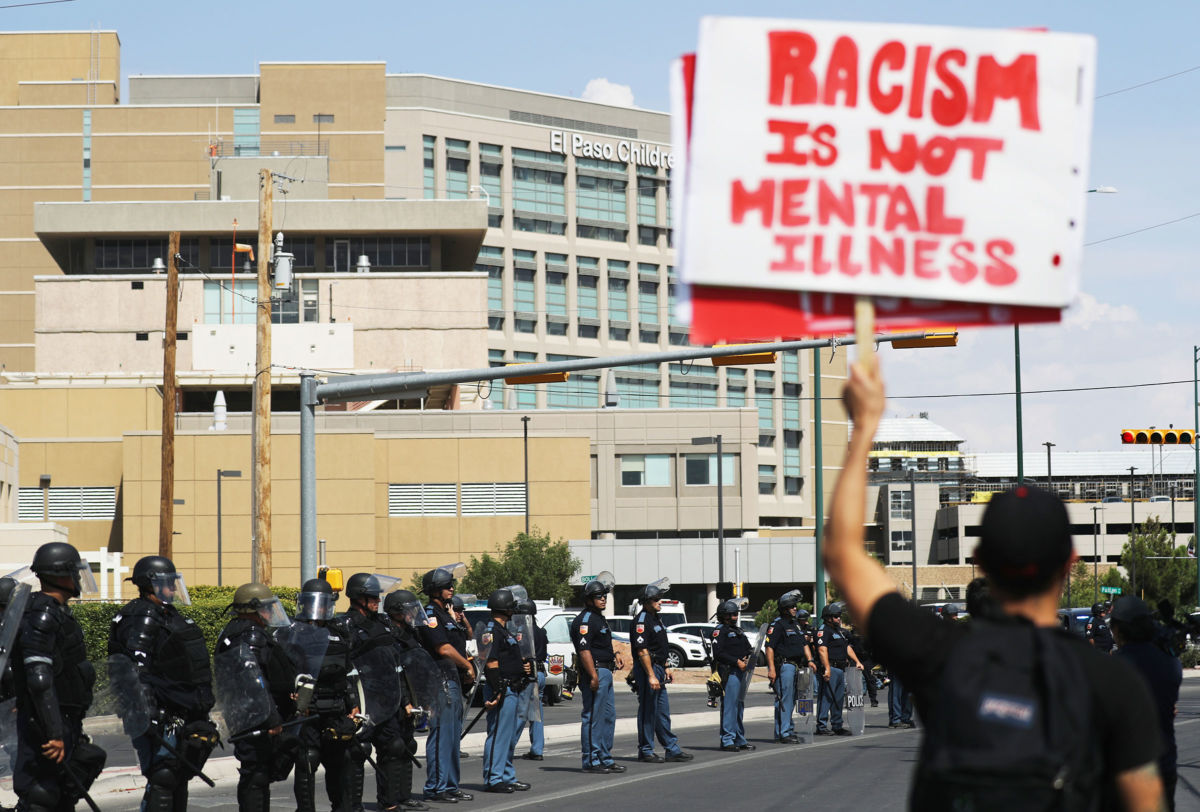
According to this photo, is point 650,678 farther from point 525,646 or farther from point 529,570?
point 529,570

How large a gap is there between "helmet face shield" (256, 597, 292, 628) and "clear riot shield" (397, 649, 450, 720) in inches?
62.9

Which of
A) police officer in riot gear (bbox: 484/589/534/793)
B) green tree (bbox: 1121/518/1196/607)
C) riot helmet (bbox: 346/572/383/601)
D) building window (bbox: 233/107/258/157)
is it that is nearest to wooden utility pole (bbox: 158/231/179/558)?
police officer in riot gear (bbox: 484/589/534/793)

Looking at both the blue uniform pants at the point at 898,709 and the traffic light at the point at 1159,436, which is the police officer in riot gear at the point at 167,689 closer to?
the blue uniform pants at the point at 898,709

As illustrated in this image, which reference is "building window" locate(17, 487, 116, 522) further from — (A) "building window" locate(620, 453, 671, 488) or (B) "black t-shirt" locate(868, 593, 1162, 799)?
(B) "black t-shirt" locate(868, 593, 1162, 799)

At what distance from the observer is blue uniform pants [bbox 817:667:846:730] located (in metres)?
21.1

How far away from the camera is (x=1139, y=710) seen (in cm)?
328

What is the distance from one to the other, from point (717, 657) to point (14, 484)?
137 ft

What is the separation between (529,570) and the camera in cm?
6519

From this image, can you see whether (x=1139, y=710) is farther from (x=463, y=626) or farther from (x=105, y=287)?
(x=105, y=287)

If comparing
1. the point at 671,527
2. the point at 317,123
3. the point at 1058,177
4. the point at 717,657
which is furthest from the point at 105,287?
the point at 1058,177

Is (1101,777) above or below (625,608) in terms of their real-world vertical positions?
above

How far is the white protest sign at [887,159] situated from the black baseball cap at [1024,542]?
0.64 metres

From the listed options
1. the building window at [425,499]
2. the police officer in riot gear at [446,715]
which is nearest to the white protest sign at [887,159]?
the police officer in riot gear at [446,715]

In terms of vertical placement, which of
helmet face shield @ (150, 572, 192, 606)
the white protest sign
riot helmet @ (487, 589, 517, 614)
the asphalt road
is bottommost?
the asphalt road
